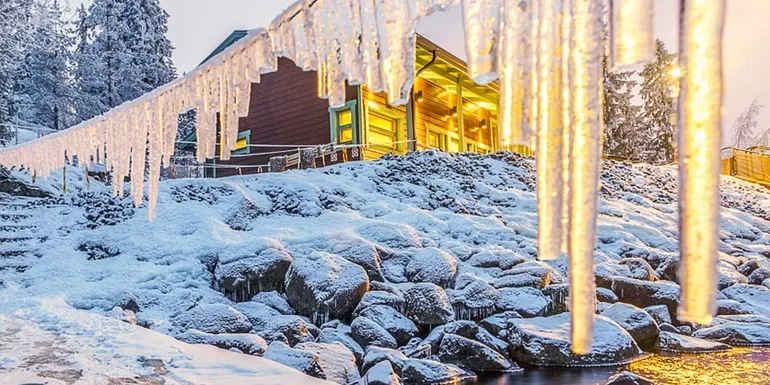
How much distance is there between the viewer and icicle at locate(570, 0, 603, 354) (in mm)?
1612

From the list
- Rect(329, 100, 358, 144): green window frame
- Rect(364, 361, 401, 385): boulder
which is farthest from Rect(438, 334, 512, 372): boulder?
Rect(329, 100, 358, 144): green window frame

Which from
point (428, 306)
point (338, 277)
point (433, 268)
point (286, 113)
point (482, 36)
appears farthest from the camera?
point (286, 113)

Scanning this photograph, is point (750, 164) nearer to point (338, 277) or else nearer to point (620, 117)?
point (620, 117)

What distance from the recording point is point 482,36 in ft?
6.34

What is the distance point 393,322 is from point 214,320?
8.76ft

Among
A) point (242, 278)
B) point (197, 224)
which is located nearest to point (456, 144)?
point (197, 224)

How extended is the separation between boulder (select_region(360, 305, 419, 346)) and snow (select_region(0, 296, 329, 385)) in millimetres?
2854

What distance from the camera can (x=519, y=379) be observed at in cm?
783

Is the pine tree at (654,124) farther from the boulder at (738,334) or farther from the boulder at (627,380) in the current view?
the boulder at (627,380)

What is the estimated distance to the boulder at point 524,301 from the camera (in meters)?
9.84

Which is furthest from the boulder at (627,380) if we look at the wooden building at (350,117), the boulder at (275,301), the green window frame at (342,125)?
the green window frame at (342,125)

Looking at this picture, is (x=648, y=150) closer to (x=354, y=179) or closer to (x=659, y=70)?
(x=659, y=70)

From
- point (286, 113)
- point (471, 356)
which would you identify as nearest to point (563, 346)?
point (471, 356)

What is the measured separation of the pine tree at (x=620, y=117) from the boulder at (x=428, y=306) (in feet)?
84.1
